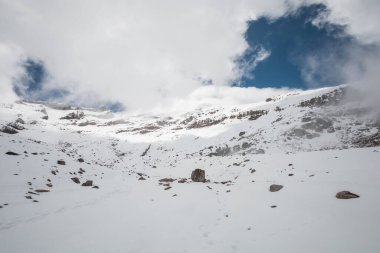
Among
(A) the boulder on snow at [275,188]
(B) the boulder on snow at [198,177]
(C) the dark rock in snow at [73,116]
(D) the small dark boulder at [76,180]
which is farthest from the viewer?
(C) the dark rock in snow at [73,116]

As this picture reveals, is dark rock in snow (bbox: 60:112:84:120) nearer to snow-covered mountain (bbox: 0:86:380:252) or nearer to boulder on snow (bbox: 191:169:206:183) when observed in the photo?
snow-covered mountain (bbox: 0:86:380:252)

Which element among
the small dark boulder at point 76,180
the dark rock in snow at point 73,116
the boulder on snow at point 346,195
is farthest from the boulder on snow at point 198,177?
the dark rock in snow at point 73,116

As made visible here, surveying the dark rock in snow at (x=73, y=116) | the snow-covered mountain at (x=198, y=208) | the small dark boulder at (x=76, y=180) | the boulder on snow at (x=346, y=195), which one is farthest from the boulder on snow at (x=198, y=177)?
the dark rock in snow at (x=73, y=116)

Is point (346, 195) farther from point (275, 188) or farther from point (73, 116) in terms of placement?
point (73, 116)

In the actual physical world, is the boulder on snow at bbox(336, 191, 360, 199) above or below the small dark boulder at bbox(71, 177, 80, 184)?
above

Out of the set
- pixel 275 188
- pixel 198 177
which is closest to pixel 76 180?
pixel 198 177

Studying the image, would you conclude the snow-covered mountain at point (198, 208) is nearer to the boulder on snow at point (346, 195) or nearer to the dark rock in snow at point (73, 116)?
the boulder on snow at point (346, 195)

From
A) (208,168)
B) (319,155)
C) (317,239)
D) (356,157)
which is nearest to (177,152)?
(208,168)

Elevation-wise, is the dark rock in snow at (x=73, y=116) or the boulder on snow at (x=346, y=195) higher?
the dark rock in snow at (x=73, y=116)

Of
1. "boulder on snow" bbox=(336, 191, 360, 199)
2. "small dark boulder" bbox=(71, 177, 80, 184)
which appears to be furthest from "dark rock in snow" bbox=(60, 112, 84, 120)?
"boulder on snow" bbox=(336, 191, 360, 199)

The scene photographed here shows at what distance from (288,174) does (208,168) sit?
1192 cm

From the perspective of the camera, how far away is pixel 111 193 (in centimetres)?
1497

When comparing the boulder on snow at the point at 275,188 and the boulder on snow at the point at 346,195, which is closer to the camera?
the boulder on snow at the point at 346,195

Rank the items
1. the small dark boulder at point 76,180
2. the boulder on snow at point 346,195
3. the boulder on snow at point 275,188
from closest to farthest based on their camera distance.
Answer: the boulder on snow at point 346,195
the boulder on snow at point 275,188
the small dark boulder at point 76,180
